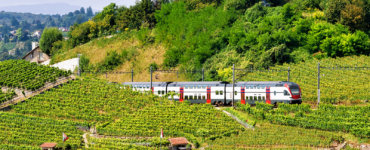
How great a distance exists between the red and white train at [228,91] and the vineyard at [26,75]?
32.9 feet

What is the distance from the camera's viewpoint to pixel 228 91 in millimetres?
46812

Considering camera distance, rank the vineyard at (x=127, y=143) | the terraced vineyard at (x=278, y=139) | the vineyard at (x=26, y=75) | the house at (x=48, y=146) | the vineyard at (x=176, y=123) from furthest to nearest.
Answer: the vineyard at (x=26, y=75) → the vineyard at (x=176, y=123) → the house at (x=48, y=146) → the vineyard at (x=127, y=143) → the terraced vineyard at (x=278, y=139)

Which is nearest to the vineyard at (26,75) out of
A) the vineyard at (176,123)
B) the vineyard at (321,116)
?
the vineyard at (176,123)

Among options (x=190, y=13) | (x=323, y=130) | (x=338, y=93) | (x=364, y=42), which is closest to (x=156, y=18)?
(x=190, y=13)

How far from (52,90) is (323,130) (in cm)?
2933

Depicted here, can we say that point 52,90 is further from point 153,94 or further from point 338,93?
point 338,93

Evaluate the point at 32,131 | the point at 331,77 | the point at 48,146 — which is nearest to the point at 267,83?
the point at 331,77

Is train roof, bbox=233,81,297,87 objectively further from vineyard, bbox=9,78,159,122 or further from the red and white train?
vineyard, bbox=9,78,159,122

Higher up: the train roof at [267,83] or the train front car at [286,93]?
the train roof at [267,83]

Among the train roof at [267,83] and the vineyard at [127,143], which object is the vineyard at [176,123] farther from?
the train roof at [267,83]

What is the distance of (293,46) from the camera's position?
58156 mm

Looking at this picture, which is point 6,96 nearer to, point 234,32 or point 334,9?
point 234,32

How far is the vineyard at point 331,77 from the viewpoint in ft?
144

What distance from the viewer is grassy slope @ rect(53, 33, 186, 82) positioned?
64.4 m
